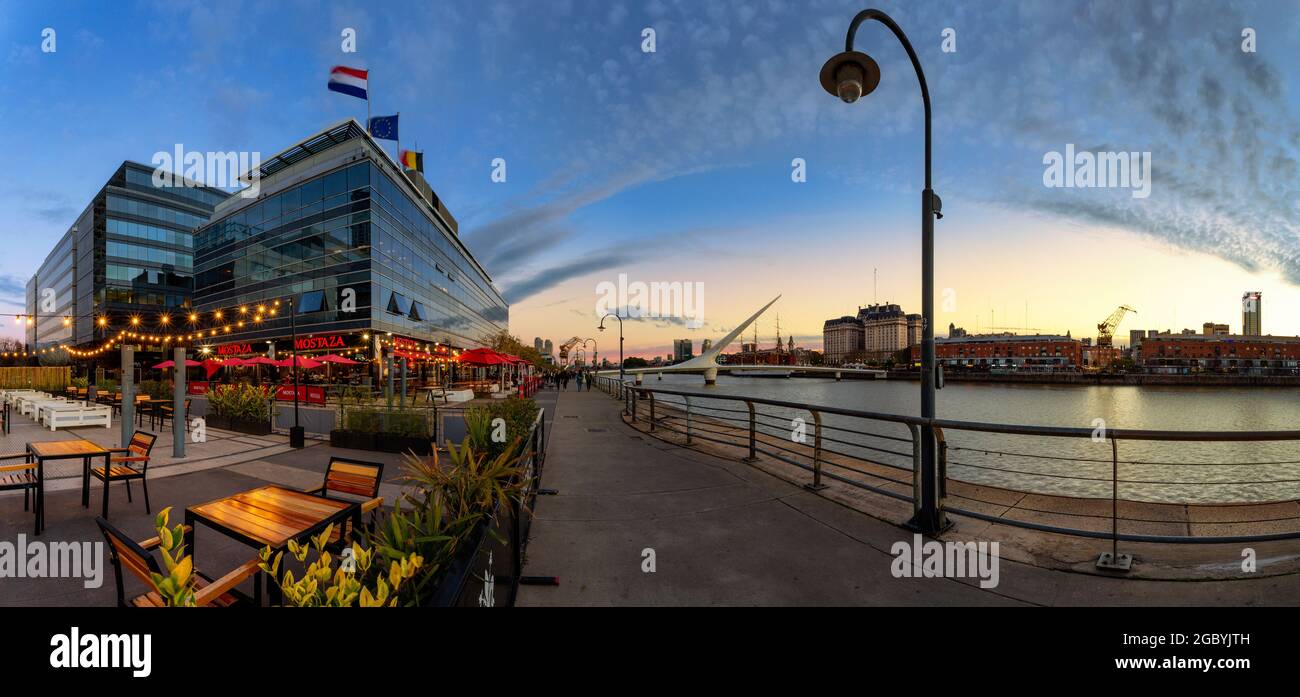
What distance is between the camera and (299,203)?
135 feet

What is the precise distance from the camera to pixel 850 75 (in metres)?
5.38

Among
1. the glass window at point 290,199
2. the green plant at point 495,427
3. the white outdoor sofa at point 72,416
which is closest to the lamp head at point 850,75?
the green plant at point 495,427

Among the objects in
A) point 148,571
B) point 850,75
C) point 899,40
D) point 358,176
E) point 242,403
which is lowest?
point 242,403

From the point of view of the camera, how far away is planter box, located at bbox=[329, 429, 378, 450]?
36.3 ft

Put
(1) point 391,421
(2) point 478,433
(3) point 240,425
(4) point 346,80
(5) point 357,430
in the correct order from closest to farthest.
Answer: (2) point 478,433, (1) point 391,421, (5) point 357,430, (3) point 240,425, (4) point 346,80

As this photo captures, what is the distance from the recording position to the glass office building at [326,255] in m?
38.4

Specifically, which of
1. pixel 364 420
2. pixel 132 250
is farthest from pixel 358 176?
pixel 132 250

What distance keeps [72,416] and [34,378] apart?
33.3 m

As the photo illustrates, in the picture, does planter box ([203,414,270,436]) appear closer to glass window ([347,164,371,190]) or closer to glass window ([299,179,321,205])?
glass window ([347,164,371,190])

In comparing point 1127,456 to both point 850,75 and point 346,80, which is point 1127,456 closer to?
point 850,75

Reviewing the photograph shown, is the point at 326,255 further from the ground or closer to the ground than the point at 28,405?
further from the ground

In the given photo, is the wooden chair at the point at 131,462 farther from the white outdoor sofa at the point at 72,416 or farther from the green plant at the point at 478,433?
the white outdoor sofa at the point at 72,416

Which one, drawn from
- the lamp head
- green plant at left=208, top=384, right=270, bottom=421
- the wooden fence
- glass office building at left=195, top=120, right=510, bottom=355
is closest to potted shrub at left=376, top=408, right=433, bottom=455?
green plant at left=208, top=384, right=270, bottom=421
